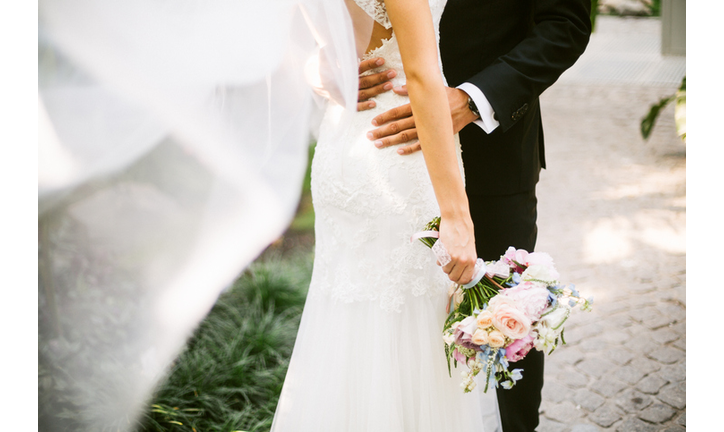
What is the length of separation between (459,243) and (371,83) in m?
0.56

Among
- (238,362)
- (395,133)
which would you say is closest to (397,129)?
(395,133)

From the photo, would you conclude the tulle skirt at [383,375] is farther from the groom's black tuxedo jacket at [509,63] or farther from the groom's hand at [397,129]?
the groom's black tuxedo jacket at [509,63]

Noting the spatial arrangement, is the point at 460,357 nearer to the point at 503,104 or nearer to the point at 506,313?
the point at 506,313

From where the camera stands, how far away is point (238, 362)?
2.91 m

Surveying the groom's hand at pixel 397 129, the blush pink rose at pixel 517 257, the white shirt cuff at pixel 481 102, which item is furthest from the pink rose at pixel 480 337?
the white shirt cuff at pixel 481 102

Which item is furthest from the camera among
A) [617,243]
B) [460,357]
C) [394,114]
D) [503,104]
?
[617,243]

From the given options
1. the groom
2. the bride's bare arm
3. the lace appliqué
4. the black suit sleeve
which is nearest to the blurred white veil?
the lace appliqué

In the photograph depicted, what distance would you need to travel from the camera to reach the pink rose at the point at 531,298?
4.66 ft

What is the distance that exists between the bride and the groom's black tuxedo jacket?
0.28 metres

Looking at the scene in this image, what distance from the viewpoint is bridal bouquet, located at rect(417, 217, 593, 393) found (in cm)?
140

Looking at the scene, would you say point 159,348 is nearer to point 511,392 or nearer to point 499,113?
point 511,392

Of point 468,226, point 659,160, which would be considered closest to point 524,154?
Answer: point 468,226

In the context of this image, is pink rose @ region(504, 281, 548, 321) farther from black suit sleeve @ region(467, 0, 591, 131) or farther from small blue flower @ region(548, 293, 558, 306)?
black suit sleeve @ region(467, 0, 591, 131)

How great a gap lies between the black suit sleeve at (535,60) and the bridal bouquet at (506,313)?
0.46 m
